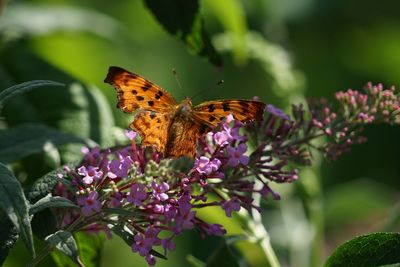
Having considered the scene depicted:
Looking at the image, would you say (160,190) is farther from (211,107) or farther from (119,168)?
(211,107)

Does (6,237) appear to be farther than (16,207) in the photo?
Yes

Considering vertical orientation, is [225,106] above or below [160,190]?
above

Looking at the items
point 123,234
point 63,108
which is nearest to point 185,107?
point 123,234

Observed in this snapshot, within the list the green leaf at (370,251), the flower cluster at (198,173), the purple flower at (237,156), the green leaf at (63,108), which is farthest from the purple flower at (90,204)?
the green leaf at (63,108)

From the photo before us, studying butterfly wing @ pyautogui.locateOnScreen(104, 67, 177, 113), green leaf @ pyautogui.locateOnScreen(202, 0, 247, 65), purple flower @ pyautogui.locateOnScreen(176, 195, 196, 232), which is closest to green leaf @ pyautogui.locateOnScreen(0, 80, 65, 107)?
butterfly wing @ pyautogui.locateOnScreen(104, 67, 177, 113)

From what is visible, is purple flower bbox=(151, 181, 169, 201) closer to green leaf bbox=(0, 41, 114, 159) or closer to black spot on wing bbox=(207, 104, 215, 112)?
black spot on wing bbox=(207, 104, 215, 112)
